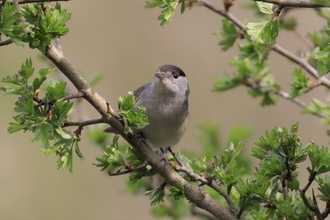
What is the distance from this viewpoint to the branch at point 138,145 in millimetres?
2008

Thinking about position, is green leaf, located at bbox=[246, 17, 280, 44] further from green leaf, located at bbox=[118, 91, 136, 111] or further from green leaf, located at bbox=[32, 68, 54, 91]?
green leaf, located at bbox=[32, 68, 54, 91]

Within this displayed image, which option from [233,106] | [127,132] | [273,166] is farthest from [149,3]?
[233,106]

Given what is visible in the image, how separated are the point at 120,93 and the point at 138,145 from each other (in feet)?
15.8

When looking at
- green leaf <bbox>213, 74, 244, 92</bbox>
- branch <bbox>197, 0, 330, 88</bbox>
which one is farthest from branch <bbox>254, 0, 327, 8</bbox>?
green leaf <bbox>213, 74, 244, 92</bbox>

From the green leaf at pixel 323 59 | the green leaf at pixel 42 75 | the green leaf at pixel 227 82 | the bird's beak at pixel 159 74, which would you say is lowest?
the green leaf at pixel 227 82

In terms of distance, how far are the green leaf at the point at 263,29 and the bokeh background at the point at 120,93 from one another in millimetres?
3940

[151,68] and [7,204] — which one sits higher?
[151,68]

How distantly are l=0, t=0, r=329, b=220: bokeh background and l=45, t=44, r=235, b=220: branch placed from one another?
144 inches

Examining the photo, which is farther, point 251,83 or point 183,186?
point 251,83

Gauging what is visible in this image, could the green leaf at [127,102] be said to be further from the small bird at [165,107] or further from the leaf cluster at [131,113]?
the small bird at [165,107]

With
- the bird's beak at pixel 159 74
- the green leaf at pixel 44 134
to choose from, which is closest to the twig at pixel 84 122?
the green leaf at pixel 44 134

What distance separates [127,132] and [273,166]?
0.56m

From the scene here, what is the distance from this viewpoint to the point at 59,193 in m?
6.86

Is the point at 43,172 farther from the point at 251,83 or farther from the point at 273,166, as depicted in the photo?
the point at 273,166
